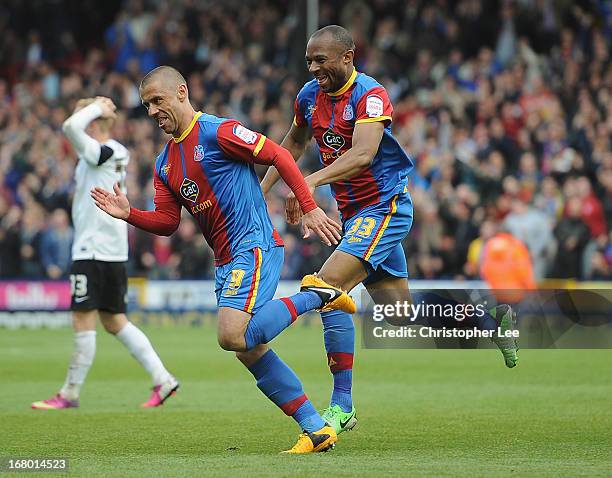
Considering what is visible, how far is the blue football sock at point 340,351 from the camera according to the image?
326 inches

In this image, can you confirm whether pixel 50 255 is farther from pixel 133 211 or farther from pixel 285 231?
pixel 133 211

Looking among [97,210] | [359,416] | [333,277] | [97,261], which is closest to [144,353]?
[97,261]

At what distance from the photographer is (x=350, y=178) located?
799cm

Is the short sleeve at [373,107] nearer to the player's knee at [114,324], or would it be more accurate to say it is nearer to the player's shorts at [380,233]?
the player's shorts at [380,233]

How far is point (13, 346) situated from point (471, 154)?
8.47 meters


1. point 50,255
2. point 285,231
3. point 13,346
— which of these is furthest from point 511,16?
point 13,346

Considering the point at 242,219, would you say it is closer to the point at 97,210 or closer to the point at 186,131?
the point at 186,131

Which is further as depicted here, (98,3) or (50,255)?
(98,3)

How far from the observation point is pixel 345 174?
7.94 metres

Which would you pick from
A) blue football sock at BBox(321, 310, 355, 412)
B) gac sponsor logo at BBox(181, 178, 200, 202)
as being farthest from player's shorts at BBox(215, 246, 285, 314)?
blue football sock at BBox(321, 310, 355, 412)

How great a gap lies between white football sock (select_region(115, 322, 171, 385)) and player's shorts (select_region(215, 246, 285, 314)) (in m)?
2.97

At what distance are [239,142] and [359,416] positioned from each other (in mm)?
2909

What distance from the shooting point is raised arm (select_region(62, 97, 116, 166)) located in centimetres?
1021

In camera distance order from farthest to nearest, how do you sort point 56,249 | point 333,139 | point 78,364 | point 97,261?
point 56,249 → point 97,261 → point 78,364 → point 333,139
